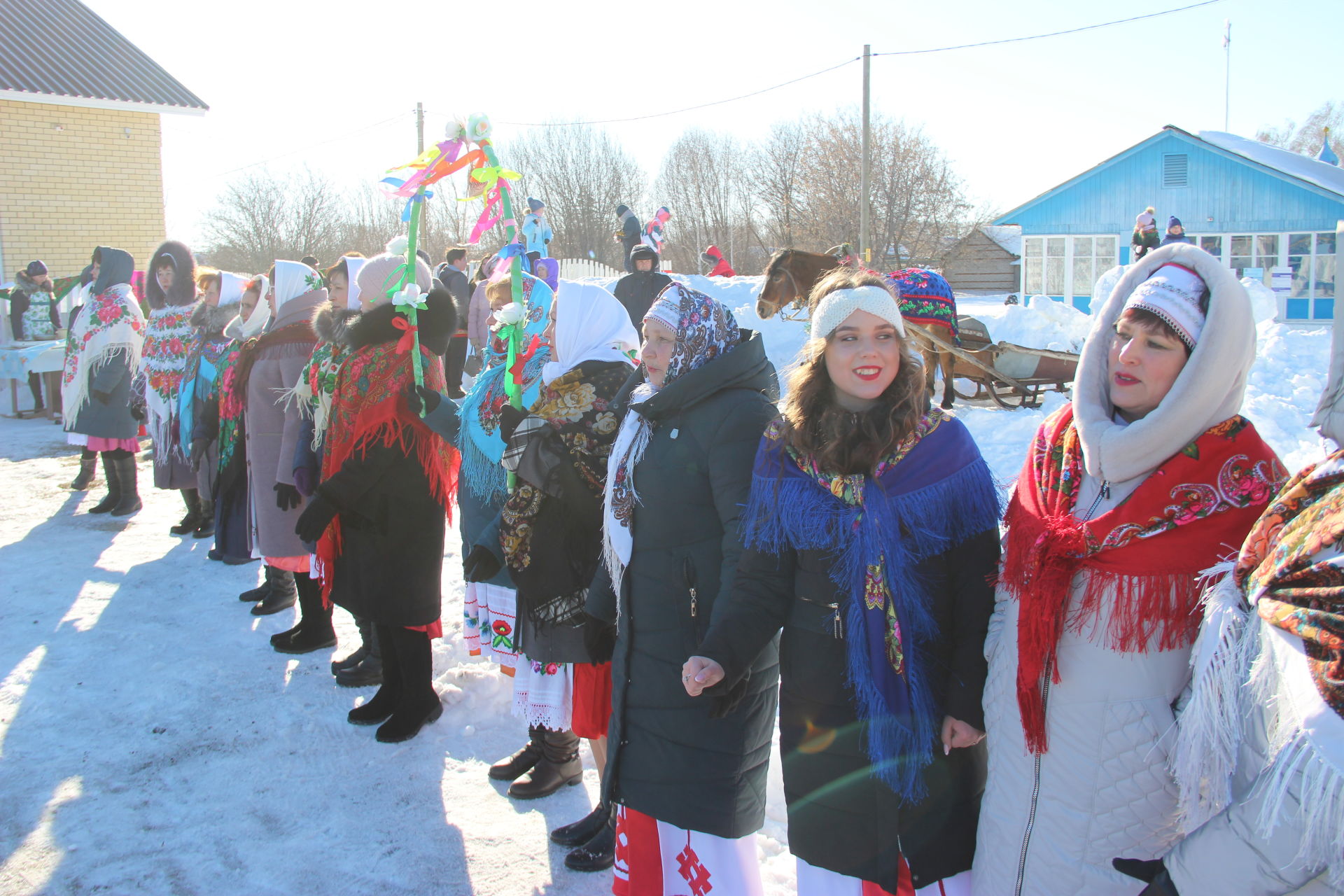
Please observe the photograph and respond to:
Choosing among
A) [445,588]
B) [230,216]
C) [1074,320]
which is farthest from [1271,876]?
[230,216]

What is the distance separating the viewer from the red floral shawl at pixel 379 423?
3.58 metres

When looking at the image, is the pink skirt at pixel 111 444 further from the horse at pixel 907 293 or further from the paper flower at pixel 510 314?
the horse at pixel 907 293

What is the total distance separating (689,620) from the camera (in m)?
2.27

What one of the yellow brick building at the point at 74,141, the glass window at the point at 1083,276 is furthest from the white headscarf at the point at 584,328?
the glass window at the point at 1083,276

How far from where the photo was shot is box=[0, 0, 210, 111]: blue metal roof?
15.9m

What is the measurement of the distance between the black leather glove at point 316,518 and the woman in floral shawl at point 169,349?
11.3 ft

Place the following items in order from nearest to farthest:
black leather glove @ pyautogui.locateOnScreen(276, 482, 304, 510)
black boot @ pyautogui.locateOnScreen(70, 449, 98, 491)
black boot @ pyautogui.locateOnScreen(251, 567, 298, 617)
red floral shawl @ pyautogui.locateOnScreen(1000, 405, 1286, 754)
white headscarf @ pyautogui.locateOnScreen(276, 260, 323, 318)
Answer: red floral shawl @ pyautogui.locateOnScreen(1000, 405, 1286, 754) → black leather glove @ pyautogui.locateOnScreen(276, 482, 304, 510) → white headscarf @ pyautogui.locateOnScreen(276, 260, 323, 318) → black boot @ pyautogui.locateOnScreen(251, 567, 298, 617) → black boot @ pyautogui.locateOnScreen(70, 449, 98, 491)

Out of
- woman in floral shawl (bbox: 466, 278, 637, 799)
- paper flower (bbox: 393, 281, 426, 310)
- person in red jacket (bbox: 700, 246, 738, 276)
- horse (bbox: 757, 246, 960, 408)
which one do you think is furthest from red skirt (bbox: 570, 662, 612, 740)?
person in red jacket (bbox: 700, 246, 738, 276)

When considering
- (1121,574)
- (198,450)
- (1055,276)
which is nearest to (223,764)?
(198,450)

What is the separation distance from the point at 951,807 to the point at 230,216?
128 feet

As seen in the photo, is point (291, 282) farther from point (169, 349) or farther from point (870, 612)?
point (870, 612)

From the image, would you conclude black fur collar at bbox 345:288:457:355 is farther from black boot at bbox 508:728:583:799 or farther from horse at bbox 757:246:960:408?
horse at bbox 757:246:960:408

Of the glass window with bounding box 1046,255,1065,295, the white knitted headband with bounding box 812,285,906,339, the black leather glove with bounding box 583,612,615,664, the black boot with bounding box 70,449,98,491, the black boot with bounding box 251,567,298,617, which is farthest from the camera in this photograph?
the glass window with bounding box 1046,255,1065,295

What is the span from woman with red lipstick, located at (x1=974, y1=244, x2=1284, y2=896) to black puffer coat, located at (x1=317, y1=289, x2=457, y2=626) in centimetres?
250
